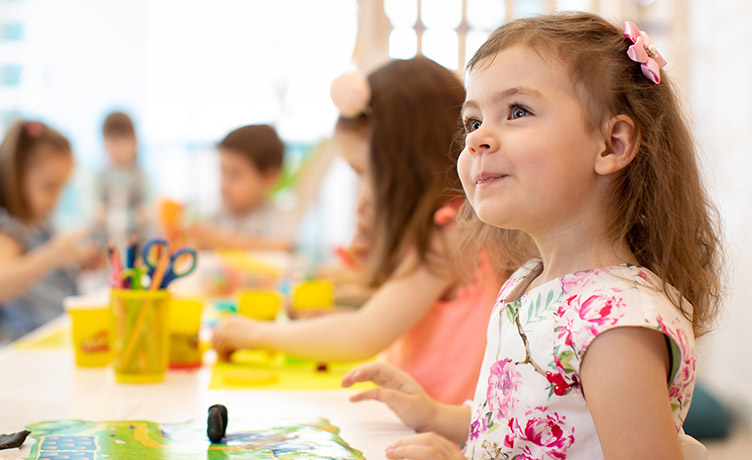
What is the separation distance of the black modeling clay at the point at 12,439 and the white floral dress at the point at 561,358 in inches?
15.5

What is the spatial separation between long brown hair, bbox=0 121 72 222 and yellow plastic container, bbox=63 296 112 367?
1.08 m

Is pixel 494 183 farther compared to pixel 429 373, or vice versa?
pixel 429 373

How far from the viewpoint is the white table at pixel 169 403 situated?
719 millimetres

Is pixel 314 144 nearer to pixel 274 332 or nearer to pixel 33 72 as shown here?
pixel 33 72

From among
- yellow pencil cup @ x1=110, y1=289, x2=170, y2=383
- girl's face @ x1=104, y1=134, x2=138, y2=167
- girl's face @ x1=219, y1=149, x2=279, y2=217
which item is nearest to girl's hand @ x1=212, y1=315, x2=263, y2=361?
yellow pencil cup @ x1=110, y1=289, x2=170, y2=383

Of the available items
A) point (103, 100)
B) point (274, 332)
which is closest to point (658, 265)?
point (274, 332)

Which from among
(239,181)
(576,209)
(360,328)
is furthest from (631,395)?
(239,181)

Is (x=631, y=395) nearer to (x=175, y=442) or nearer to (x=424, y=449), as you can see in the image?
(x=424, y=449)

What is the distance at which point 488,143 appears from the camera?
58 cm

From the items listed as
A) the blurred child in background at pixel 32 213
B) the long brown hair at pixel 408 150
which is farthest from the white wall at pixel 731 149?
the blurred child in background at pixel 32 213

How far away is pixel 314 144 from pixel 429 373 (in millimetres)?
2475

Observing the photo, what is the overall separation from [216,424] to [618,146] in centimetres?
43

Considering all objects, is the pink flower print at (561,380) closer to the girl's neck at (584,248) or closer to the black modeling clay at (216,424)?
the girl's neck at (584,248)

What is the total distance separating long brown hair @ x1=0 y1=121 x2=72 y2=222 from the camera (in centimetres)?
188
